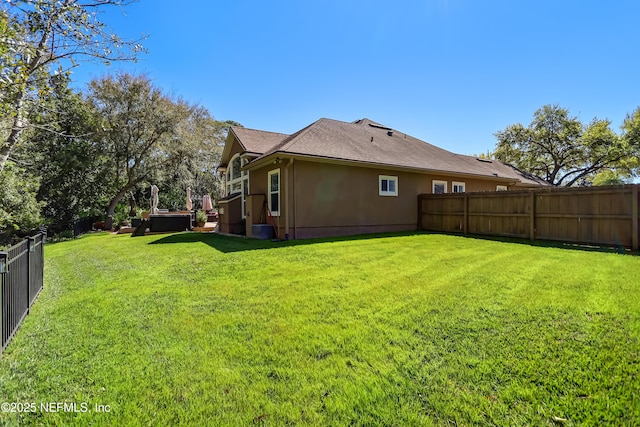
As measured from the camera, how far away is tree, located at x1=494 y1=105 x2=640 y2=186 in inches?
966

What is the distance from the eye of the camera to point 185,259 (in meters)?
7.20

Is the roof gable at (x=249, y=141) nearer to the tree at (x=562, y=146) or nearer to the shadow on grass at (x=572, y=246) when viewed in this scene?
the shadow on grass at (x=572, y=246)

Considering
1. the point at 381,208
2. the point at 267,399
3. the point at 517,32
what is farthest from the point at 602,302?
the point at 517,32

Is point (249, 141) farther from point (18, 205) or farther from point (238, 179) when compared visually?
point (18, 205)

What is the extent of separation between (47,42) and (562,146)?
3421cm

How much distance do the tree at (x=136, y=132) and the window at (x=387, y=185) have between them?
45.8 ft

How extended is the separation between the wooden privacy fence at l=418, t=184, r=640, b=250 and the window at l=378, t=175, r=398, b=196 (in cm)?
186

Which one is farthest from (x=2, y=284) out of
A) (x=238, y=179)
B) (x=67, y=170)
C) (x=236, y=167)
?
(x=67, y=170)

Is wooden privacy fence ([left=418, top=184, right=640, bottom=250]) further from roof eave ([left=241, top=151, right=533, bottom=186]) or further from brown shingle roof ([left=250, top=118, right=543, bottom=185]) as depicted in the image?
brown shingle roof ([left=250, top=118, right=543, bottom=185])

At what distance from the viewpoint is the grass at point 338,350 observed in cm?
204

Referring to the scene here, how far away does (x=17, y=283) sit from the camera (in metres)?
3.55

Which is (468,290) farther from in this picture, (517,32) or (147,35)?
(517,32)

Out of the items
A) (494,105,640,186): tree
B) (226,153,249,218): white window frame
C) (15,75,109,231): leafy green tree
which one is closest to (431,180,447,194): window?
(226,153,249,218): white window frame

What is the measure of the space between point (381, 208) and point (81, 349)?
10.7 metres
